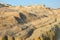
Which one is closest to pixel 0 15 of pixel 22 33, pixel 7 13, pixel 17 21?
pixel 7 13

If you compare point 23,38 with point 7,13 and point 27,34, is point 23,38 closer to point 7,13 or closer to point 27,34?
point 27,34

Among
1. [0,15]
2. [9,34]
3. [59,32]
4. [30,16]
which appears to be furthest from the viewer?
[30,16]

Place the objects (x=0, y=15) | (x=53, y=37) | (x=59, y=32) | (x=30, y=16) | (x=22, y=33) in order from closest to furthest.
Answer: (x=22, y=33), (x=53, y=37), (x=59, y=32), (x=0, y=15), (x=30, y=16)

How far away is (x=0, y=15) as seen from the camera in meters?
21.0

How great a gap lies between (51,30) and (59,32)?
212 centimetres

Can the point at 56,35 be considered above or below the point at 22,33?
below

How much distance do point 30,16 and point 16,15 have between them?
10.7 feet

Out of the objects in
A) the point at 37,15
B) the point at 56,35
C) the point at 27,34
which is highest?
the point at 27,34

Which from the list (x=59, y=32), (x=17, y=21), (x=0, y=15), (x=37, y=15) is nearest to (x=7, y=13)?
(x=0, y=15)

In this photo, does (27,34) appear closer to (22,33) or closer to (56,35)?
(22,33)

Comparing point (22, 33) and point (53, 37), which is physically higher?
point (22, 33)

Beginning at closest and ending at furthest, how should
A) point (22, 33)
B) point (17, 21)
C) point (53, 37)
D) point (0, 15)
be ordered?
point (22, 33), point (53, 37), point (17, 21), point (0, 15)

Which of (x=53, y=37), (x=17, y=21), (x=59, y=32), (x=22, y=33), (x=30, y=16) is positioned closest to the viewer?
(x=22, y=33)

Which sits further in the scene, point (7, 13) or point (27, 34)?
point (7, 13)
